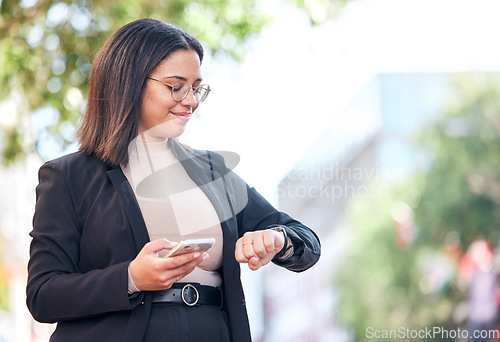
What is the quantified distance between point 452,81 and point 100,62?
58.0ft

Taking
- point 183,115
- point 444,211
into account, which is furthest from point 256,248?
point 444,211

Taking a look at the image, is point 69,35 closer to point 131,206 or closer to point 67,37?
point 67,37

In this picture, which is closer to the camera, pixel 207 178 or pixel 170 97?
pixel 170 97

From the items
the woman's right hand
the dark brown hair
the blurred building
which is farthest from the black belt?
the blurred building

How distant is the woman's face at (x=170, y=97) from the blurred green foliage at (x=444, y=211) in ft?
50.0

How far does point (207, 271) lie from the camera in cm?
163

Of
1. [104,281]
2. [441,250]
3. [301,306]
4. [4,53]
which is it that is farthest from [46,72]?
[301,306]

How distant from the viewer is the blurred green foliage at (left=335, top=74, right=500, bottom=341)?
58.5 feet

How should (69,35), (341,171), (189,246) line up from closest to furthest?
(189,246) → (341,171) → (69,35)

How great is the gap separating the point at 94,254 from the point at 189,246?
27 cm

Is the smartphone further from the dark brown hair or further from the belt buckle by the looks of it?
the dark brown hair

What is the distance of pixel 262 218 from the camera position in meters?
1.79

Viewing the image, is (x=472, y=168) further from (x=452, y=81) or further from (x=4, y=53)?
(x=4, y=53)

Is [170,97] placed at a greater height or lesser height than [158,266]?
greater
